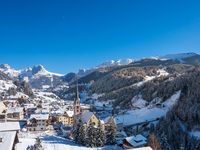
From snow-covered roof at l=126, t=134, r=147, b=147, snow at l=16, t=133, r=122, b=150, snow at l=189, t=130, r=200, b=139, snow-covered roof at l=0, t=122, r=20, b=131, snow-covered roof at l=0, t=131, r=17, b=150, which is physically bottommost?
snow at l=189, t=130, r=200, b=139

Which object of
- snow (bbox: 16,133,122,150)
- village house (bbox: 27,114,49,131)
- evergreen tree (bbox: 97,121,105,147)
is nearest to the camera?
snow (bbox: 16,133,122,150)

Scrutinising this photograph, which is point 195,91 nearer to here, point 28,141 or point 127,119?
point 127,119

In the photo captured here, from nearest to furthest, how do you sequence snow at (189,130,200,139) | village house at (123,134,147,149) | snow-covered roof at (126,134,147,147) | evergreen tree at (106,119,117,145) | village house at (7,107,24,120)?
1. evergreen tree at (106,119,117,145)
2. village house at (123,134,147,149)
3. snow-covered roof at (126,134,147,147)
4. snow at (189,130,200,139)
5. village house at (7,107,24,120)

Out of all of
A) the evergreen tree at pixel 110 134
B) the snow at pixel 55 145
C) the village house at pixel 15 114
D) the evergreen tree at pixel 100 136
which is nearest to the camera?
the snow at pixel 55 145

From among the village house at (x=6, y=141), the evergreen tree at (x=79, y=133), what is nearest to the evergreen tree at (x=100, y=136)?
the evergreen tree at (x=79, y=133)

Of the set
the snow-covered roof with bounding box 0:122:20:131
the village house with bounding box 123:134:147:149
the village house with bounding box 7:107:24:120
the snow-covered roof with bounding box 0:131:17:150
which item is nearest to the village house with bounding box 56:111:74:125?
the village house with bounding box 7:107:24:120

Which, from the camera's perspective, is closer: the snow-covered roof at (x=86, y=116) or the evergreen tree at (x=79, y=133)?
the evergreen tree at (x=79, y=133)

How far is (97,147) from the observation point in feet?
323

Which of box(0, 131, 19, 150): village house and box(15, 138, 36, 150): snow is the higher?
box(0, 131, 19, 150): village house

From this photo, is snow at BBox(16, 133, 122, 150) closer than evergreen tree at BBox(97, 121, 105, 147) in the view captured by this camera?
Yes

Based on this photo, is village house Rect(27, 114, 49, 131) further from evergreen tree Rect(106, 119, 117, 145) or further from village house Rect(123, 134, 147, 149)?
village house Rect(123, 134, 147, 149)

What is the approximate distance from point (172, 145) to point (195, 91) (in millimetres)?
39252

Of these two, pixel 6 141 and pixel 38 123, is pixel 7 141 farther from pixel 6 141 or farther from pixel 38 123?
pixel 38 123

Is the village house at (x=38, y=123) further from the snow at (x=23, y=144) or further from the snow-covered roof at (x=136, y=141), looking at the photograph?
the snow at (x=23, y=144)
